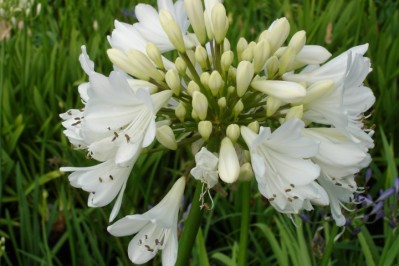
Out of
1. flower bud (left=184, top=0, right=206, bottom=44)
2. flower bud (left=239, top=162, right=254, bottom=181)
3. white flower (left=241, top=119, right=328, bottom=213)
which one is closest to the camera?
white flower (left=241, top=119, right=328, bottom=213)

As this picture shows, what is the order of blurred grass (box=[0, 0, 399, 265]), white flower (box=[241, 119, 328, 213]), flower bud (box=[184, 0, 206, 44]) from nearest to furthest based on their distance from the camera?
1. white flower (box=[241, 119, 328, 213])
2. flower bud (box=[184, 0, 206, 44])
3. blurred grass (box=[0, 0, 399, 265])

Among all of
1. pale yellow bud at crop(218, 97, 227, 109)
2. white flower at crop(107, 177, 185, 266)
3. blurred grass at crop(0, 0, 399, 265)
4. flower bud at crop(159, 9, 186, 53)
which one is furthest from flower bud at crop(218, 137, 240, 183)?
blurred grass at crop(0, 0, 399, 265)

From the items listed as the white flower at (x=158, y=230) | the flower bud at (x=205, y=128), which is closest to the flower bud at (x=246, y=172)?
the flower bud at (x=205, y=128)

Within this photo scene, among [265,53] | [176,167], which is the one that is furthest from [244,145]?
[176,167]

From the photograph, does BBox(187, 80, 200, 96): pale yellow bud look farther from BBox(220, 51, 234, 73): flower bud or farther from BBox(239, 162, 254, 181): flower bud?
BBox(239, 162, 254, 181): flower bud

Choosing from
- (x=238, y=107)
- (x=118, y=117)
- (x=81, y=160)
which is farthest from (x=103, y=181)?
(x=81, y=160)

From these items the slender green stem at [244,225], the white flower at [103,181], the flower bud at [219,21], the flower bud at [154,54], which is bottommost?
the slender green stem at [244,225]

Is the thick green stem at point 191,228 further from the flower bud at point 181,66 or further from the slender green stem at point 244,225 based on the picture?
the flower bud at point 181,66
